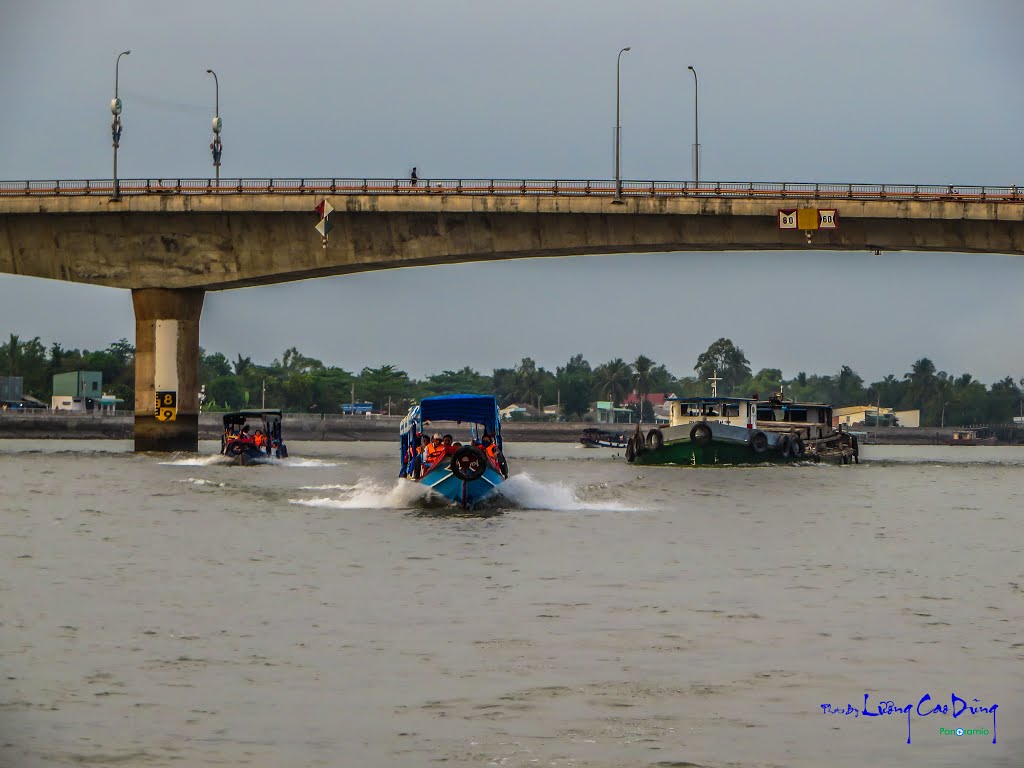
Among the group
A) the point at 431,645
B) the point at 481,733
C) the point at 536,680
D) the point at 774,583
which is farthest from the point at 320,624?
the point at 774,583

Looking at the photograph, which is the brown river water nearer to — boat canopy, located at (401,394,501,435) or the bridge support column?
boat canopy, located at (401,394,501,435)

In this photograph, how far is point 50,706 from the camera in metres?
16.2

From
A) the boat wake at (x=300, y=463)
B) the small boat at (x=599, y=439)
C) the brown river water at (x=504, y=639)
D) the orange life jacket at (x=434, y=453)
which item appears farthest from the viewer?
the small boat at (x=599, y=439)

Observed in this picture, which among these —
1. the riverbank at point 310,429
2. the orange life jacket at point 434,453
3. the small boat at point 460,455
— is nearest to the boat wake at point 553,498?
the small boat at point 460,455

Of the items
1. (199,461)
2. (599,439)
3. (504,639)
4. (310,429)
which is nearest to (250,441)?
(199,461)

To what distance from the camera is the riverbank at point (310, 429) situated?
140250 mm

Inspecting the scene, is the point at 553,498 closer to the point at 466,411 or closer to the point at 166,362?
the point at 466,411

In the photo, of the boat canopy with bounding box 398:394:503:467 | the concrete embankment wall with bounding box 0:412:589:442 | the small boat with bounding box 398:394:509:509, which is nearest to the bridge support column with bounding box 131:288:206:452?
the small boat with bounding box 398:394:509:509

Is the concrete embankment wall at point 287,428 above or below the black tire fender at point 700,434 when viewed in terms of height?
below

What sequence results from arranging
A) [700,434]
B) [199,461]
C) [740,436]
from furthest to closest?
[199,461] → [740,436] → [700,434]

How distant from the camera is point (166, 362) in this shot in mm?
74562

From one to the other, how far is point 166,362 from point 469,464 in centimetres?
3838

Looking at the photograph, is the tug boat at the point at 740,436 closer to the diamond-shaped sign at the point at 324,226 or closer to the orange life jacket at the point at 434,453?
the diamond-shaped sign at the point at 324,226

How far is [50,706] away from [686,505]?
1249 inches
